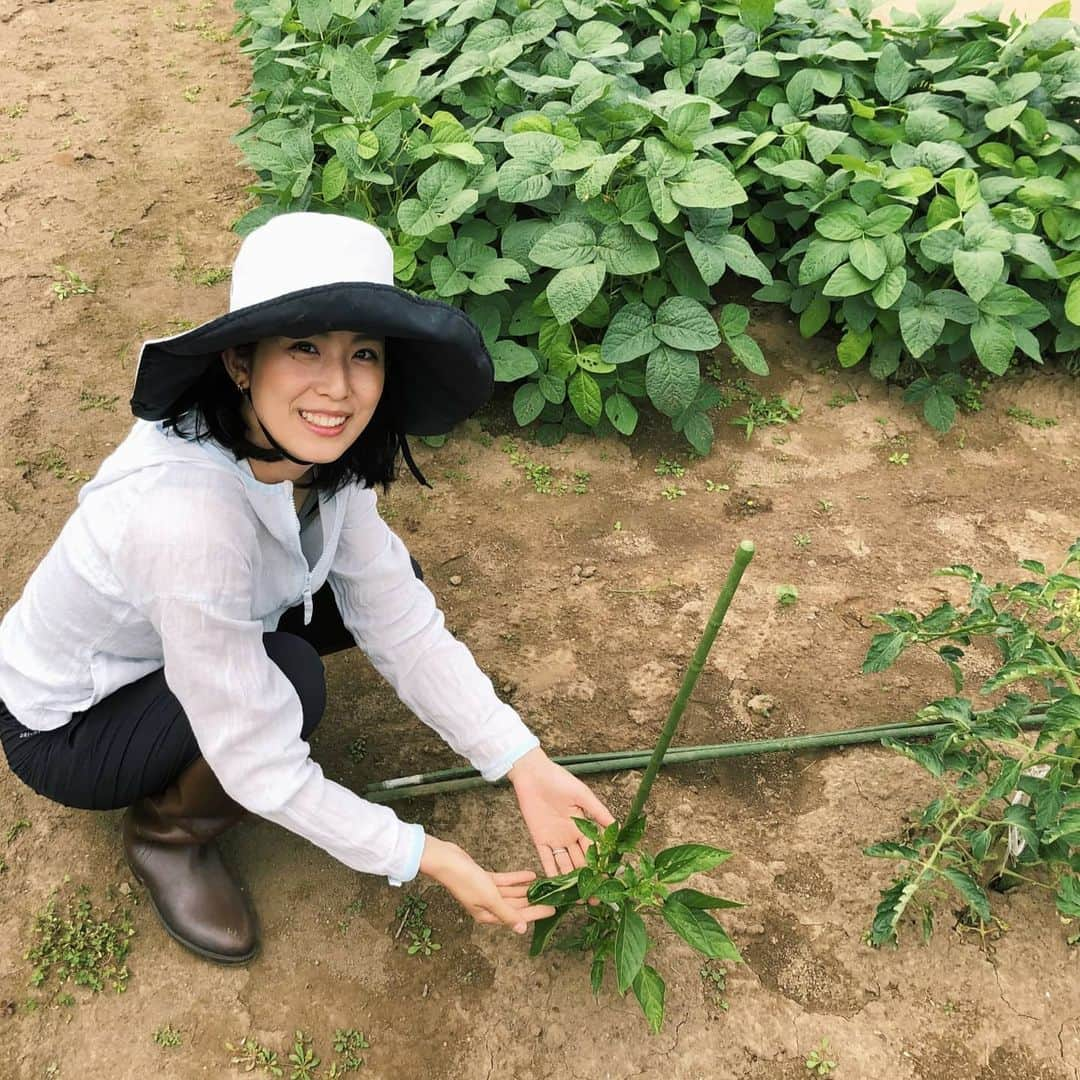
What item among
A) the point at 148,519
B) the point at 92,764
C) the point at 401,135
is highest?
the point at 148,519

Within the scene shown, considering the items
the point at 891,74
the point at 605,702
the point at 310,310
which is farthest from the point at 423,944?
the point at 891,74

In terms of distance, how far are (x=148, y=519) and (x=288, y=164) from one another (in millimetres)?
1756

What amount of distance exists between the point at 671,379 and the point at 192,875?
156 centimetres

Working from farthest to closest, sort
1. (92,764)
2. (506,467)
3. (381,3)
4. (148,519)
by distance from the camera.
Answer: (381,3) < (506,467) < (92,764) < (148,519)

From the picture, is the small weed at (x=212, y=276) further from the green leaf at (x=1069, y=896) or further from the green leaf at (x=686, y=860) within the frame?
the green leaf at (x=1069, y=896)

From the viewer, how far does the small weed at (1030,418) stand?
284 centimetres

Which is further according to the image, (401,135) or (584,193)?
(401,135)

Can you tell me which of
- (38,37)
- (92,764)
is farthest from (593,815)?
(38,37)

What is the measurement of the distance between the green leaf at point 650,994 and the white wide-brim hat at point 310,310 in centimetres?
83

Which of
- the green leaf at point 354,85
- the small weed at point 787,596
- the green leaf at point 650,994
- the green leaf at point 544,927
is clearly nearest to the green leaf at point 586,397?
the small weed at point 787,596

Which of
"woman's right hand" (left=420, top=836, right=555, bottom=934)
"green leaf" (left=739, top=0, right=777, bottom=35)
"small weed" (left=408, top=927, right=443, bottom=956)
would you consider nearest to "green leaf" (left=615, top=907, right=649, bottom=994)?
"woman's right hand" (left=420, top=836, right=555, bottom=934)

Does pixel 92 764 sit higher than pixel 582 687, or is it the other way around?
pixel 92 764

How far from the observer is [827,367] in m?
2.95

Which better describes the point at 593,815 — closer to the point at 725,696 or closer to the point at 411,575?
the point at 411,575
